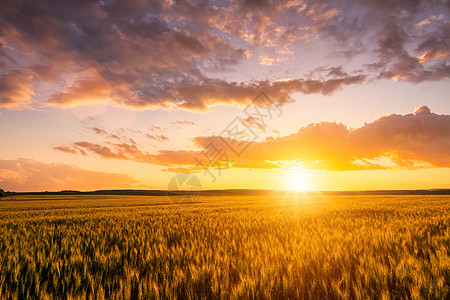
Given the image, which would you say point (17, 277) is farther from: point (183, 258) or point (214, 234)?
point (214, 234)

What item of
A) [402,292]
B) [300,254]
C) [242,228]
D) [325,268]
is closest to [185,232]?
[242,228]

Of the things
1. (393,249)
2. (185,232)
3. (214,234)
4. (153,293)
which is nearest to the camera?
(153,293)

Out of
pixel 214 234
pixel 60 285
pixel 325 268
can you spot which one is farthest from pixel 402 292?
pixel 214 234

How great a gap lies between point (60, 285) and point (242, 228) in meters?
5.01

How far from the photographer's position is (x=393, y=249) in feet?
14.8

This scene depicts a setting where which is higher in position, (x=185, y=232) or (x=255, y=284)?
(x=255, y=284)

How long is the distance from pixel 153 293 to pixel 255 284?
1.00 metres

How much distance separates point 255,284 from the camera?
257cm

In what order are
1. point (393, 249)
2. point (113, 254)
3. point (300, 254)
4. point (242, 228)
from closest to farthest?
point (300, 254) < point (113, 254) < point (393, 249) < point (242, 228)

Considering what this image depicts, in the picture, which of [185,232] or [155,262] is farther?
[185,232]

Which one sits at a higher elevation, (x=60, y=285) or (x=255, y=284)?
(x=255, y=284)

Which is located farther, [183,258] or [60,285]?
[183,258]

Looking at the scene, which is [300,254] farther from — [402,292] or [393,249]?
[393,249]

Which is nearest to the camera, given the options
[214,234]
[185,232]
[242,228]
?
[214,234]
